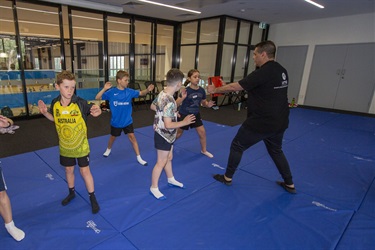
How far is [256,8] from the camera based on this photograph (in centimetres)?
633

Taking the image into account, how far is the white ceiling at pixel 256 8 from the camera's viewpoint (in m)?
5.70

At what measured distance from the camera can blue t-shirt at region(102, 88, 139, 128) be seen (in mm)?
2998

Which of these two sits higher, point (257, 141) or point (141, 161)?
point (257, 141)

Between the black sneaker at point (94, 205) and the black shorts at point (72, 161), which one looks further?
the black sneaker at point (94, 205)

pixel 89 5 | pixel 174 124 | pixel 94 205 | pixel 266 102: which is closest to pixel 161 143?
pixel 174 124

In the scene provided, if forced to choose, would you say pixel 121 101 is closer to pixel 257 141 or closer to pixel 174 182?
pixel 174 182

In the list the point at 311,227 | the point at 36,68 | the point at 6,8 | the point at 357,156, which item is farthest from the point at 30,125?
the point at 357,156

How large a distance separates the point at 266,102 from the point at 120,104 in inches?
74.5

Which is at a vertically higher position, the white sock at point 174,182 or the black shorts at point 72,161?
the black shorts at point 72,161

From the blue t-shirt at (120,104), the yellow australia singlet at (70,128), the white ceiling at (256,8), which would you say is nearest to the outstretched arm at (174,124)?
the yellow australia singlet at (70,128)

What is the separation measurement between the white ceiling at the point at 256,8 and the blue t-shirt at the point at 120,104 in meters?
3.74

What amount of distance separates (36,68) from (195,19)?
17.5ft

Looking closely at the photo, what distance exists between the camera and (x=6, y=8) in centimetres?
586

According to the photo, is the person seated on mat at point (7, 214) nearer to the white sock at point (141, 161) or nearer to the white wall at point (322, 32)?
the white sock at point (141, 161)
